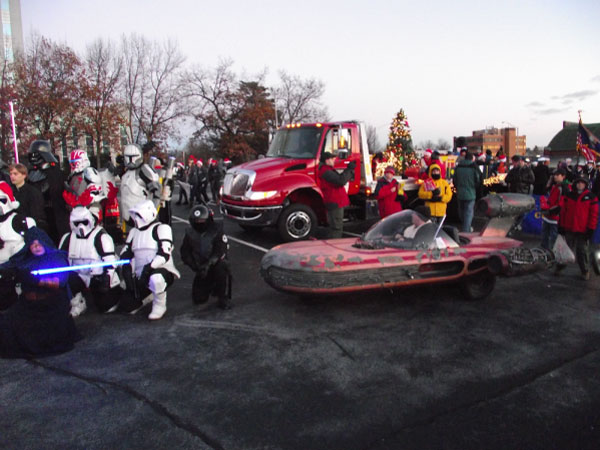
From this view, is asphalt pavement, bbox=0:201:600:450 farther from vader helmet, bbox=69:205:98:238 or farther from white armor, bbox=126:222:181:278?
vader helmet, bbox=69:205:98:238

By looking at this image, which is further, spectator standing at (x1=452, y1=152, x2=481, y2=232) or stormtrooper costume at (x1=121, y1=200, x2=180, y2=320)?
spectator standing at (x1=452, y1=152, x2=481, y2=232)

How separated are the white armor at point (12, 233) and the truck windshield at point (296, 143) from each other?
562 cm

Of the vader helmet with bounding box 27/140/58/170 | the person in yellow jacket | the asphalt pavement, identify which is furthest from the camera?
the person in yellow jacket

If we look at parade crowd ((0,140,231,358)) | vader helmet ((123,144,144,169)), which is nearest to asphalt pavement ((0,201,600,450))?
parade crowd ((0,140,231,358))

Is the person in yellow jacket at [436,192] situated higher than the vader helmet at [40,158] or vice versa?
the vader helmet at [40,158]

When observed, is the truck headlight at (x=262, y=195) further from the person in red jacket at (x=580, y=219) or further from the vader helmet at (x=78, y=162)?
the person in red jacket at (x=580, y=219)

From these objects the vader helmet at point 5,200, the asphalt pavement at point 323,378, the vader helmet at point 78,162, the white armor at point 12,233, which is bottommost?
the asphalt pavement at point 323,378

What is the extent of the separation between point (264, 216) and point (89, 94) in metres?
21.7

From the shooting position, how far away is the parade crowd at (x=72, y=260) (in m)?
4.42

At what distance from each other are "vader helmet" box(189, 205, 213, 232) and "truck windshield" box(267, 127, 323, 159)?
4.30 meters

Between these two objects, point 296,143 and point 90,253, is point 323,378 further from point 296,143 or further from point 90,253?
point 296,143

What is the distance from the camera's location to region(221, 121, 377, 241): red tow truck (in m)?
9.12

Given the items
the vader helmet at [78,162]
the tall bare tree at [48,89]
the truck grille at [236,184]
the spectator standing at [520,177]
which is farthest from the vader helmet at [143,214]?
the tall bare tree at [48,89]

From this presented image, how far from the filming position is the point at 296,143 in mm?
10000
